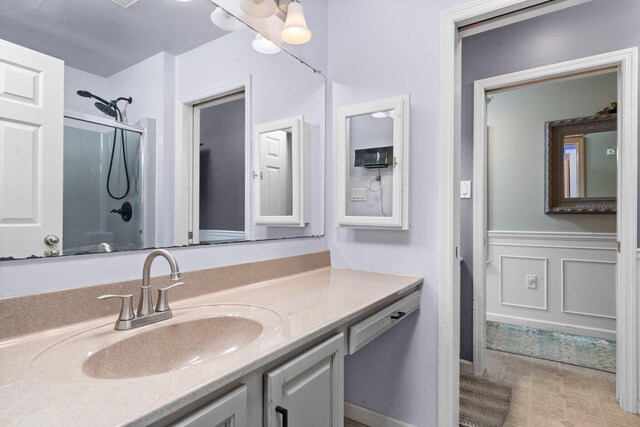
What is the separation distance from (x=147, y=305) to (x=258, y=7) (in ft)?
4.12

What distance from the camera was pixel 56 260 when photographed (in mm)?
941

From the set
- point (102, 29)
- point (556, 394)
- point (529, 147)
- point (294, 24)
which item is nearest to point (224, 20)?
point (294, 24)

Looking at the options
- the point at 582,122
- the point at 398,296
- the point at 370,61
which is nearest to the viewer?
the point at 398,296

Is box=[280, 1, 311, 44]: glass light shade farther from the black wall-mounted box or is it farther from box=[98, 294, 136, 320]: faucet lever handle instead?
box=[98, 294, 136, 320]: faucet lever handle

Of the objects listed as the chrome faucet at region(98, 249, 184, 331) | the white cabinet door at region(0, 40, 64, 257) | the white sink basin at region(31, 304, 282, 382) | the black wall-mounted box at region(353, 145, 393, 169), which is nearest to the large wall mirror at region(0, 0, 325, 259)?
the white cabinet door at region(0, 40, 64, 257)

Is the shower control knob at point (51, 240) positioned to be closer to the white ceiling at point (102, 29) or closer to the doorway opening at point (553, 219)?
the white ceiling at point (102, 29)

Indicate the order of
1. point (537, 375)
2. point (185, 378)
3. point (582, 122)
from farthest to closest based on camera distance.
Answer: point (582, 122), point (537, 375), point (185, 378)

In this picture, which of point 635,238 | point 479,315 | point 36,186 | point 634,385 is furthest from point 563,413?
point 36,186

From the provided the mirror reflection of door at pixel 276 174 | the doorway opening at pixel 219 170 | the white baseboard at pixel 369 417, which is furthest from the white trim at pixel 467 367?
the doorway opening at pixel 219 170

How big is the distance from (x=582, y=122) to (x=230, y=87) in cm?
320

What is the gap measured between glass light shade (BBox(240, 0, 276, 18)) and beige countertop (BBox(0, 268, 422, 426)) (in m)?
1.17

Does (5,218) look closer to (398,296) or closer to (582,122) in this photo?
(398,296)

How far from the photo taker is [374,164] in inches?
68.9

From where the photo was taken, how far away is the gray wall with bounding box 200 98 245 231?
54.4 inches
